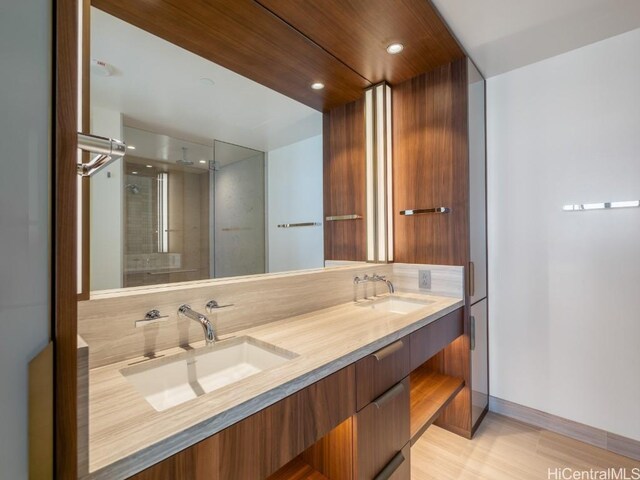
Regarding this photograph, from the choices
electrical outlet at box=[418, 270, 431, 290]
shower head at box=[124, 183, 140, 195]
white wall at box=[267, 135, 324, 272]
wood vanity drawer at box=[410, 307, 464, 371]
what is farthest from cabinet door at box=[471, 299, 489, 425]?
shower head at box=[124, 183, 140, 195]

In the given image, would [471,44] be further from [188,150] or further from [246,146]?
[188,150]

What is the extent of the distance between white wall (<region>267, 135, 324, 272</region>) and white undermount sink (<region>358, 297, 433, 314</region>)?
0.45 meters

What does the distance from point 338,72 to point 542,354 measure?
222 cm

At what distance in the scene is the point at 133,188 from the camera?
1.36m

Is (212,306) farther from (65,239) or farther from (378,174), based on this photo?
(378,174)

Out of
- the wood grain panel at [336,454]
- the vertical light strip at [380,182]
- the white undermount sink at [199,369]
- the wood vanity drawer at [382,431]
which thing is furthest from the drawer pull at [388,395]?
the vertical light strip at [380,182]

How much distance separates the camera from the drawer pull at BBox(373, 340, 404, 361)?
43.3 inches

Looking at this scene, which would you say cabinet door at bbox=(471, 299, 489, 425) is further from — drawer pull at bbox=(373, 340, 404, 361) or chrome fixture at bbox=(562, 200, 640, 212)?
drawer pull at bbox=(373, 340, 404, 361)

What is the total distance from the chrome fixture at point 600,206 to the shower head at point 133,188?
240 centimetres

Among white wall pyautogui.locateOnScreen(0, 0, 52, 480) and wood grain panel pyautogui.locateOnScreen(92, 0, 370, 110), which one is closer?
white wall pyautogui.locateOnScreen(0, 0, 52, 480)

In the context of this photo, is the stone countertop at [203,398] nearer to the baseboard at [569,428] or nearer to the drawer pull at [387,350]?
the drawer pull at [387,350]

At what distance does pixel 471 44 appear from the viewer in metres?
1.78

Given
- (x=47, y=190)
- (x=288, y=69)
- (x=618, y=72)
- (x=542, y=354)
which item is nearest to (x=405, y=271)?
(x=542, y=354)

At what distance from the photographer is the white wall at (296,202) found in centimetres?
183
